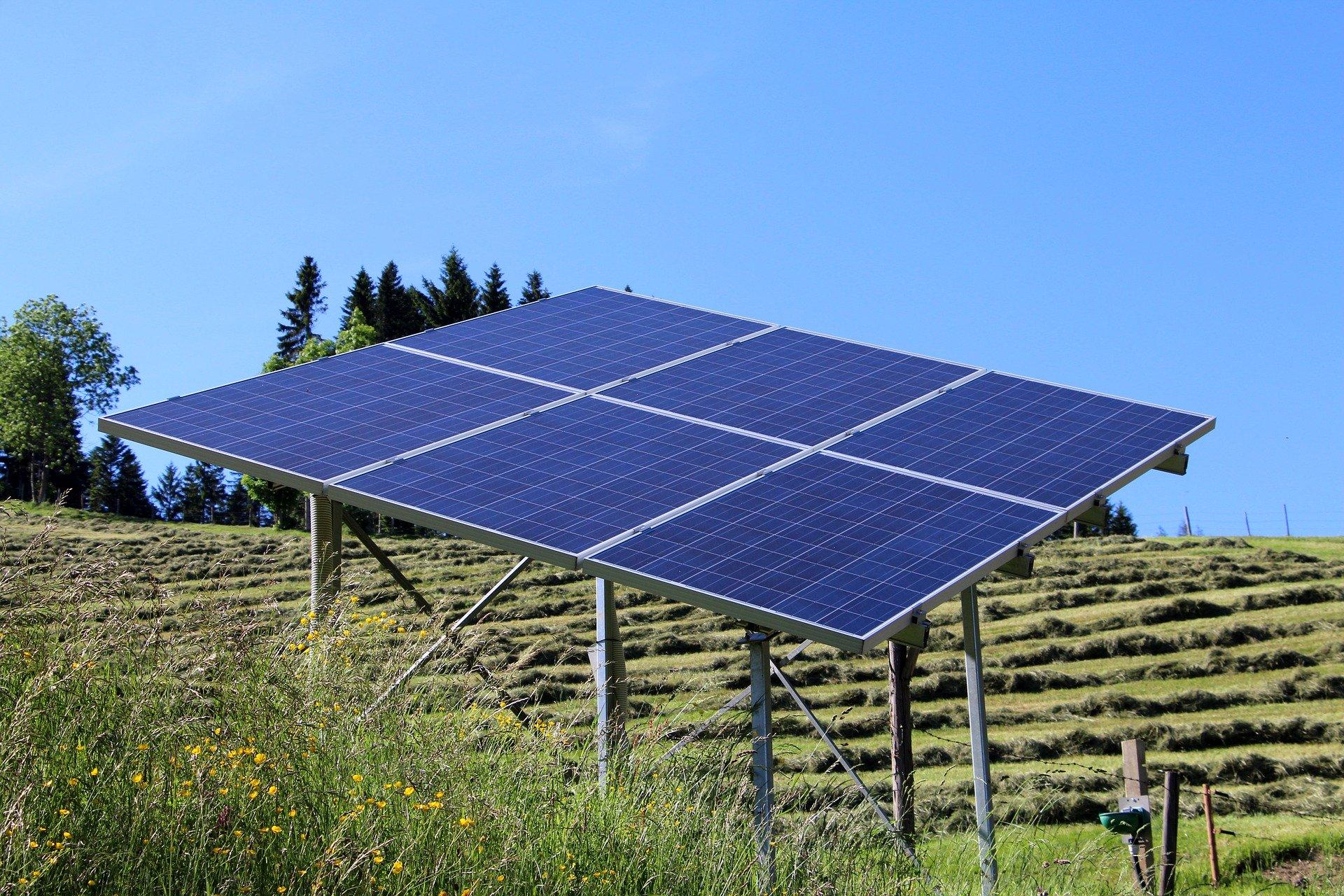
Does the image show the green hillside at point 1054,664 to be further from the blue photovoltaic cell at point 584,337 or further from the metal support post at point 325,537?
the blue photovoltaic cell at point 584,337

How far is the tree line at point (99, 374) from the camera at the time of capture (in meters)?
72.2

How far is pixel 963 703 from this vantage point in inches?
899

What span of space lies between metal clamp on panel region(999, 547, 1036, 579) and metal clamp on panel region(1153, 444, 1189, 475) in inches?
105

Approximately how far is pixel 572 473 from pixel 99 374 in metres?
73.5

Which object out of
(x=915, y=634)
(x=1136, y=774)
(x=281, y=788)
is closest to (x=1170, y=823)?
(x=1136, y=774)

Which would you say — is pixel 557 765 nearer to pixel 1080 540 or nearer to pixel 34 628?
pixel 34 628

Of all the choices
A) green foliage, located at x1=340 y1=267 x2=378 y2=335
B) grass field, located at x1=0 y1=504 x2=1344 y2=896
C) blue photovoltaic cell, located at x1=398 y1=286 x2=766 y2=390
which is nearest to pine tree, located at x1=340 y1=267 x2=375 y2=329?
green foliage, located at x1=340 y1=267 x2=378 y2=335

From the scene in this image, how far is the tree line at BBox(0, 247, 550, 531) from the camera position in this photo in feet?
237

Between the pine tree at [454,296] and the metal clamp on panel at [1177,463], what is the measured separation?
57644mm

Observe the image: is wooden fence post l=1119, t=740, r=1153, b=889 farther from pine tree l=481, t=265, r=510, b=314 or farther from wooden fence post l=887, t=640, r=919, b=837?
pine tree l=481, t=265, r=510, b=314

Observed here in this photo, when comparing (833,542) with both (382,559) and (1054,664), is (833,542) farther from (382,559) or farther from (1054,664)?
(1054,664)

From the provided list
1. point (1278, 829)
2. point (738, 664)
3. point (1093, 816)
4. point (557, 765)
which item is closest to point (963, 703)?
point (738, 664)

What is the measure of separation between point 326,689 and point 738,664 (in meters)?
15.7

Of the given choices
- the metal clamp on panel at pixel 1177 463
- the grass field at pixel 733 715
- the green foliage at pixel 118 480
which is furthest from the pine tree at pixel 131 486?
the metal clamp on panel at pixel 1177 463
